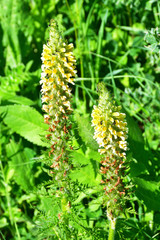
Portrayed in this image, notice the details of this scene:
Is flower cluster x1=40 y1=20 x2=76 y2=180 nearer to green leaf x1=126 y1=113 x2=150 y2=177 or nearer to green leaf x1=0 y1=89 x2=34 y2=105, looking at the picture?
green leaf x1=126 y1=113 x2=150 y2=177

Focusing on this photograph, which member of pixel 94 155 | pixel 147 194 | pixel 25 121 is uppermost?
pixel 25 121

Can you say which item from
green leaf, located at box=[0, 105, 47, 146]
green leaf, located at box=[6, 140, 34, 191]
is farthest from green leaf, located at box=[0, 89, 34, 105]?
green leaf, located at box=[6, 140, 34, 191]

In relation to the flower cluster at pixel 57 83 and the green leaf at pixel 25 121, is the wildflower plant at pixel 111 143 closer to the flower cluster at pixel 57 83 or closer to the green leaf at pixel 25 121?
the flower cluster at pixel 57 83

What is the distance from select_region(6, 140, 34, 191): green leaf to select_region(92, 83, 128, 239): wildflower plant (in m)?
1.65

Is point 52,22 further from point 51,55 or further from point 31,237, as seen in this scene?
point 31,237

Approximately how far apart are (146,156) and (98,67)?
175 centimetres

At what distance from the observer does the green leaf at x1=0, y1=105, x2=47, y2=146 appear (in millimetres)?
3377

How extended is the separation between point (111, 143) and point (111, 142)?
0.01 m

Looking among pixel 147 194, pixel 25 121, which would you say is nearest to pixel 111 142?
pixel 147 194

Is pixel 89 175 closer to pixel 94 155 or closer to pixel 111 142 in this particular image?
pixel 94 155

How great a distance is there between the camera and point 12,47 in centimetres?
490

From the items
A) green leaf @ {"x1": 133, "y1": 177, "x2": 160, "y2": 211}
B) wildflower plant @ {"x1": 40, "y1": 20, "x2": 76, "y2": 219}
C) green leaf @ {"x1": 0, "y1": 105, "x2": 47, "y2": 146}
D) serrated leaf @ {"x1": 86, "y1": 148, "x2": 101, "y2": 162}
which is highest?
wildflower plant @ {"x1": 40, "y1": 20, "x2": 76, "y2": 219}

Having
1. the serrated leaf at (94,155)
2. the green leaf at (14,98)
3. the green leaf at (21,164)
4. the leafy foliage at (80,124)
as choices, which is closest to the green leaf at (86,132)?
the leafy foliage at (80,124)

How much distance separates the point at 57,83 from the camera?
210cm
